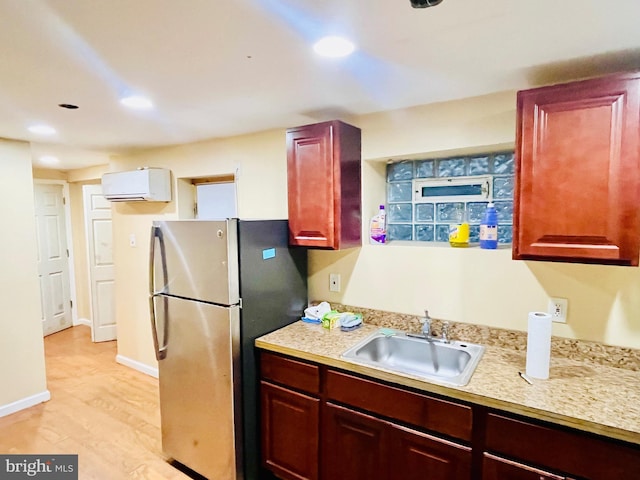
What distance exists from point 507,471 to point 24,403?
3534mm

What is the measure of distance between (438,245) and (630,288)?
0.91m

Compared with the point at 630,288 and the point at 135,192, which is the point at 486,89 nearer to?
the point at 630,288

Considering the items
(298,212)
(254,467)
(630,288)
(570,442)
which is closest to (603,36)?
(630,288)

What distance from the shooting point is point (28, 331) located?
3047mm

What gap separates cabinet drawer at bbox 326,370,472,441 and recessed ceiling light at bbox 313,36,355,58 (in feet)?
4.69

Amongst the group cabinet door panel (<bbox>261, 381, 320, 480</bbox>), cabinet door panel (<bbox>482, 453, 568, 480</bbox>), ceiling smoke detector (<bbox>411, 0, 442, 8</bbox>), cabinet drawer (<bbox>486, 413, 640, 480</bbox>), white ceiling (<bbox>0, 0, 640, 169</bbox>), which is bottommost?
cabinet door panel (<bbox>261, 381, 320, 480</bbox>)

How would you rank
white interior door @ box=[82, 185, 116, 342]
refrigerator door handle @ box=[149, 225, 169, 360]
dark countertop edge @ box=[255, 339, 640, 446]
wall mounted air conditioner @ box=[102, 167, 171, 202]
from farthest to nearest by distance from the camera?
1. white interior door @ box=[82, 185, 116, 342]
2. wall mounted air conditioner @ box=[102, 167, 171, 202]
3. refrigerator door handle @ box=[149, 225, 169, 360]
4. dark countertop edge @ box=[255, 339, 640, 446]

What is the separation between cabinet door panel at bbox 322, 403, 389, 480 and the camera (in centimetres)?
174

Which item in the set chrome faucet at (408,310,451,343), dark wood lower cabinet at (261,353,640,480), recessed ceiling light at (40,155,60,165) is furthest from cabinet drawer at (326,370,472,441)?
recessed ceiling light at (40,155,60,165)

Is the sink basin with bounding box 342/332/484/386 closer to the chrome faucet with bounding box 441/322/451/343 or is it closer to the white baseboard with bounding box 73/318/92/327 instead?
the chrome faucet with bounding box 441/322/451/343

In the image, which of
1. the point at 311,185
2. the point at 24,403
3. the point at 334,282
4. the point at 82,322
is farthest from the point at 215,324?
the point at 82,322

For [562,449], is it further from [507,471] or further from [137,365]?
[137,365]

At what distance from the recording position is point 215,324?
6.75 ft

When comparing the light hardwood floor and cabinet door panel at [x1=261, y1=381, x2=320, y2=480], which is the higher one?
cabinet door panel at [x1=261, y1=381, x2=320, y2=480]
